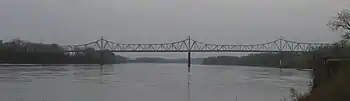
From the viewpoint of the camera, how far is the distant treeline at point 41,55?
92375mm

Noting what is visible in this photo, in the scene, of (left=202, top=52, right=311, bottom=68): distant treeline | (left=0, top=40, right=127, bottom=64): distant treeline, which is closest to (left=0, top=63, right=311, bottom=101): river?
(left=202, top=52, right=311, bottom=68): distant treeline

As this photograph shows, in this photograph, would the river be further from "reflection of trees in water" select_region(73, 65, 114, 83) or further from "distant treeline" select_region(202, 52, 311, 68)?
"distant treeline" select_region(202, 52, 311, 68)

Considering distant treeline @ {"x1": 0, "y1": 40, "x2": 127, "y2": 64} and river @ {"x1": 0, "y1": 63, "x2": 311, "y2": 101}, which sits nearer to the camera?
river @ {"x1": 0, "y1": 63, "x2": 311, "y2": 101}

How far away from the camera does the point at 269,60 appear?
113 metres

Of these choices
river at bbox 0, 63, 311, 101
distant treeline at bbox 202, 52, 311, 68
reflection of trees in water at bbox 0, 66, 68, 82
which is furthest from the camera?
distant treeline at bbox 202, 52, 311, 68

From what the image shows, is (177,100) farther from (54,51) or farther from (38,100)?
(54,51)

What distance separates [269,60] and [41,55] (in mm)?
52006

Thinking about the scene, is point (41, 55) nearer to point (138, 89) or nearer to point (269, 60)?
point (269, 60)

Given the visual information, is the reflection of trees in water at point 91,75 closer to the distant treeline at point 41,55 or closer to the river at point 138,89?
the river at point 138,89

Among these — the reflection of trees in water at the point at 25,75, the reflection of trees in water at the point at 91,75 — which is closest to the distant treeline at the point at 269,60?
the reflection of trees in water at the point at 91,75

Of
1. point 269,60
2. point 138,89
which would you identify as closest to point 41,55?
point 269,60

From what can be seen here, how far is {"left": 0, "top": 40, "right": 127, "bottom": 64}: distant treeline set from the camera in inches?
3637

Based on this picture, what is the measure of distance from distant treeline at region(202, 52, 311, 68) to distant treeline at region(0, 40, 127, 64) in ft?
128

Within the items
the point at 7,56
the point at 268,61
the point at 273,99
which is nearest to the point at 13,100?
the point at 273,99
